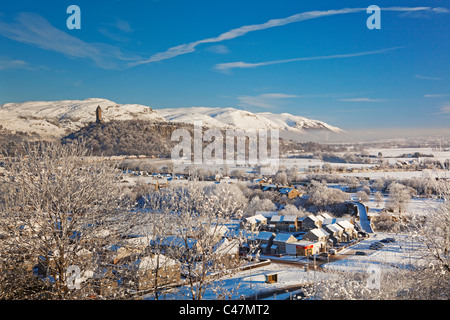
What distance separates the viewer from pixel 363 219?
22016 millimetres

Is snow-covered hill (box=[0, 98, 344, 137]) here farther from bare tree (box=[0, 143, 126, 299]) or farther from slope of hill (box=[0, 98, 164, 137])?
bare tree (box=[0, 143, 126, 299])

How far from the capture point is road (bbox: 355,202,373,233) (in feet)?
67.1

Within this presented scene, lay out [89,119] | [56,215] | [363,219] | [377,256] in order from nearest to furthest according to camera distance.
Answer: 1. [56,215]
2. [377,256]
3. [363,219]
4. [89,119]

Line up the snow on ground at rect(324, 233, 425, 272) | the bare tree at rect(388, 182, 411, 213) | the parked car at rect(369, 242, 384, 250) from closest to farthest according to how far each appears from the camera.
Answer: the snow on ground at rect(324, 233, 425, 272) → the parked car at rect(369, 242, 384, 250) → the bare tree at rect(388, 182, 411, 213)

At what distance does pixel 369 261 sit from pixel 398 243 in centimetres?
396

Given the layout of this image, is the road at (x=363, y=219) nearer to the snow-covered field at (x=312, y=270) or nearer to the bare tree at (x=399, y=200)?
the bare tree at (x=399, y=200)

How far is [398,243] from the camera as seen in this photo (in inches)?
628

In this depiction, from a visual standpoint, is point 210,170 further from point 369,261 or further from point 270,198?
point 369,261

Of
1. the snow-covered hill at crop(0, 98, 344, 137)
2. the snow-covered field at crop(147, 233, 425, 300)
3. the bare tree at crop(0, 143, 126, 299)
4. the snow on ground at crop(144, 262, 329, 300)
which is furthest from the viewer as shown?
the snow-covered hill at crop(0, 98, 344, 137)

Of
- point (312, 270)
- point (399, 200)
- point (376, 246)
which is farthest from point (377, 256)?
point (399, 200)

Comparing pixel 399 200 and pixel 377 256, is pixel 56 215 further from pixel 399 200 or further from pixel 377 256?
pixel 399 200

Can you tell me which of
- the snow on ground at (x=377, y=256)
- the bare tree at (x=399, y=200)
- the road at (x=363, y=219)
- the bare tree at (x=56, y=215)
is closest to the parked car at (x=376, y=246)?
the snow on ground at (x=377, y=256)

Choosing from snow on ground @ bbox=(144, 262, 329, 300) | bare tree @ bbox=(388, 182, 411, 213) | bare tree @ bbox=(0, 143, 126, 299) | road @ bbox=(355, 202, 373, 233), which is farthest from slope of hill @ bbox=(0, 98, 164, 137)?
bare tree @ bbox=(0, 143, 126, 299)
